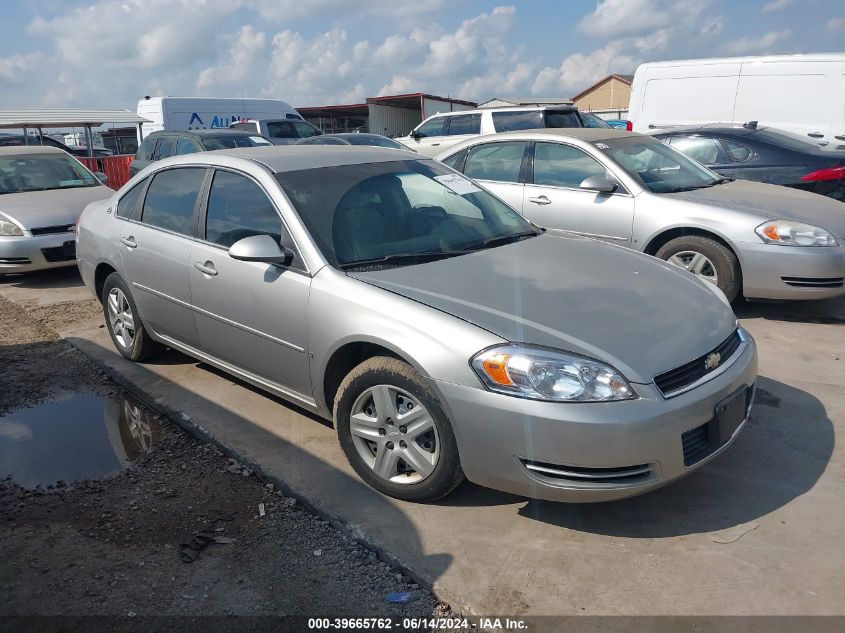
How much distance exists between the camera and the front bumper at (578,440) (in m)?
2.64

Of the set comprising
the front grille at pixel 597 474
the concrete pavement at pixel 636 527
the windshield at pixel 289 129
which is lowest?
the concrete pavement at pixel 636 527

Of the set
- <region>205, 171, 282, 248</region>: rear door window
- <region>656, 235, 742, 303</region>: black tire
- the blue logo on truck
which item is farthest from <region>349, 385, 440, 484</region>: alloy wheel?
the blue logo on truck

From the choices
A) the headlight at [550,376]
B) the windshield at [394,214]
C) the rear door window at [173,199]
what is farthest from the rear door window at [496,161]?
the headlight at [550,376]

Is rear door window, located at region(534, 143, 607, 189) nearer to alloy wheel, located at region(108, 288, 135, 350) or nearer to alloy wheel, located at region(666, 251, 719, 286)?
alloy wheel, located at region(666, 251, 719, 286)

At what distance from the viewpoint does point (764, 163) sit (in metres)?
7.52

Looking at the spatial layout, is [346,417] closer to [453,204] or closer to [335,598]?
[335,598]

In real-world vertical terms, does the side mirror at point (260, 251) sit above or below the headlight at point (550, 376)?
above

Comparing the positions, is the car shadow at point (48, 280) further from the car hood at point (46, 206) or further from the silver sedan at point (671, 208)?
the silver sedan at point (671, 208)

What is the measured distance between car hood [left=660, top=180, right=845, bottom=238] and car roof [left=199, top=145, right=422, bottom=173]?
111 inches

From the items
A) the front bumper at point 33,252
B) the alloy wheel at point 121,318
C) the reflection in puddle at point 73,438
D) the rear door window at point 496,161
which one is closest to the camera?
the reflection in puddle at point 73,438

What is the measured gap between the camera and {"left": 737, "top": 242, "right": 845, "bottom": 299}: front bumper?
530cm

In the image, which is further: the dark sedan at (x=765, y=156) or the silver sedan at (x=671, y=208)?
the dark sedan at (x=765, y=156)

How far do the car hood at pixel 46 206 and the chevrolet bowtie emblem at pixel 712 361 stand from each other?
7.40 m

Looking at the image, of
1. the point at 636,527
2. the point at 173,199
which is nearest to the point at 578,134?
the point at 173,199
